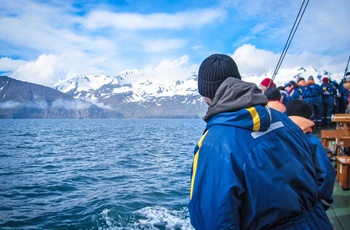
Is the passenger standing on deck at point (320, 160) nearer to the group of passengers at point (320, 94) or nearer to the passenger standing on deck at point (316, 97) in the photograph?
the group of passengers at point (320, 94)

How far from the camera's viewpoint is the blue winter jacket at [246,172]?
203 centimetres

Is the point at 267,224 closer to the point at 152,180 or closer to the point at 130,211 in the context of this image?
the point at 130,211

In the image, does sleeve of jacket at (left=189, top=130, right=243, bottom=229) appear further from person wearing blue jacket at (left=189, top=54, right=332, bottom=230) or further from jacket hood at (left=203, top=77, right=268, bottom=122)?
jacket hood at (left=203, top=77, right=268, bottom=122)

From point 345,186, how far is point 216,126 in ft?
20.4

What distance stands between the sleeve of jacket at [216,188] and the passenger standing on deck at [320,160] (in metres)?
1.48

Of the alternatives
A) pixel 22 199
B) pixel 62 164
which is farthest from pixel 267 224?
pixel 62 164

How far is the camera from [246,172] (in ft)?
6.72

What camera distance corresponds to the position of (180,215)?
11.7 meters

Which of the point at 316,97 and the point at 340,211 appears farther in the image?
the point at 316,97

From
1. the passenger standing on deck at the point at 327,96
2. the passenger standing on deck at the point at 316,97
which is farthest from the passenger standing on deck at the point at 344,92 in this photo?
the passenger standing on deck at the point at 316,97

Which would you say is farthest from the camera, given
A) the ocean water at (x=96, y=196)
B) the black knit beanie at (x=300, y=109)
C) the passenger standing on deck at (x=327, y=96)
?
the passenger standing on deck at (x=327, y=96)

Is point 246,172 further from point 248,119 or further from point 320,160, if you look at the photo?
point 320,160

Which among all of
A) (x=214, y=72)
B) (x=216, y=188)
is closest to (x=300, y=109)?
(x=214, y=72)

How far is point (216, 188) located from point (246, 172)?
23 cm
